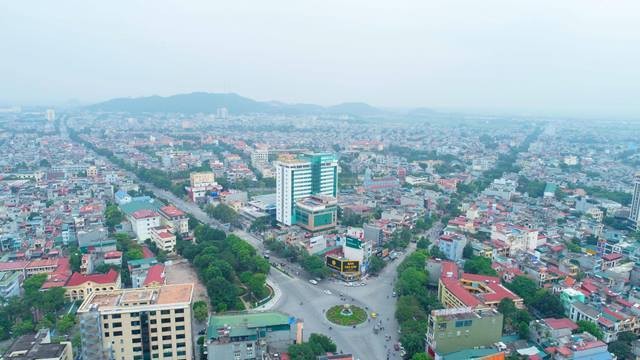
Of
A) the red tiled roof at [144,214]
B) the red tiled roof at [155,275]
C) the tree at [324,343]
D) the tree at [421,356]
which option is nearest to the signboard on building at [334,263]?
the tree at [324,343]

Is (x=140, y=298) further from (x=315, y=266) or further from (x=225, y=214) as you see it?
(x=225, y=214)

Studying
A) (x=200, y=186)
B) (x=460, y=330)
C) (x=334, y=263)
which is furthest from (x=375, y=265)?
(x=200, y=186)

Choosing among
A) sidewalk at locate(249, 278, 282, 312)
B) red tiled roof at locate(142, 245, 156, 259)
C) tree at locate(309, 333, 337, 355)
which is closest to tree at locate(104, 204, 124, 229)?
red tiled roof at locate(142, 245, 156, 259)

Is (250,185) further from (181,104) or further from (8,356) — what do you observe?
(181,104)

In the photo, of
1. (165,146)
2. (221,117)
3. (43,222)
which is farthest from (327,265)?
(221,117)

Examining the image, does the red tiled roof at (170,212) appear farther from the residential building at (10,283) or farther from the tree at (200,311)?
the tree at (200,311)

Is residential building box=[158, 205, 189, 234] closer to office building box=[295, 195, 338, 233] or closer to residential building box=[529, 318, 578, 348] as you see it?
office building box=[295, 195, 338, 233]
